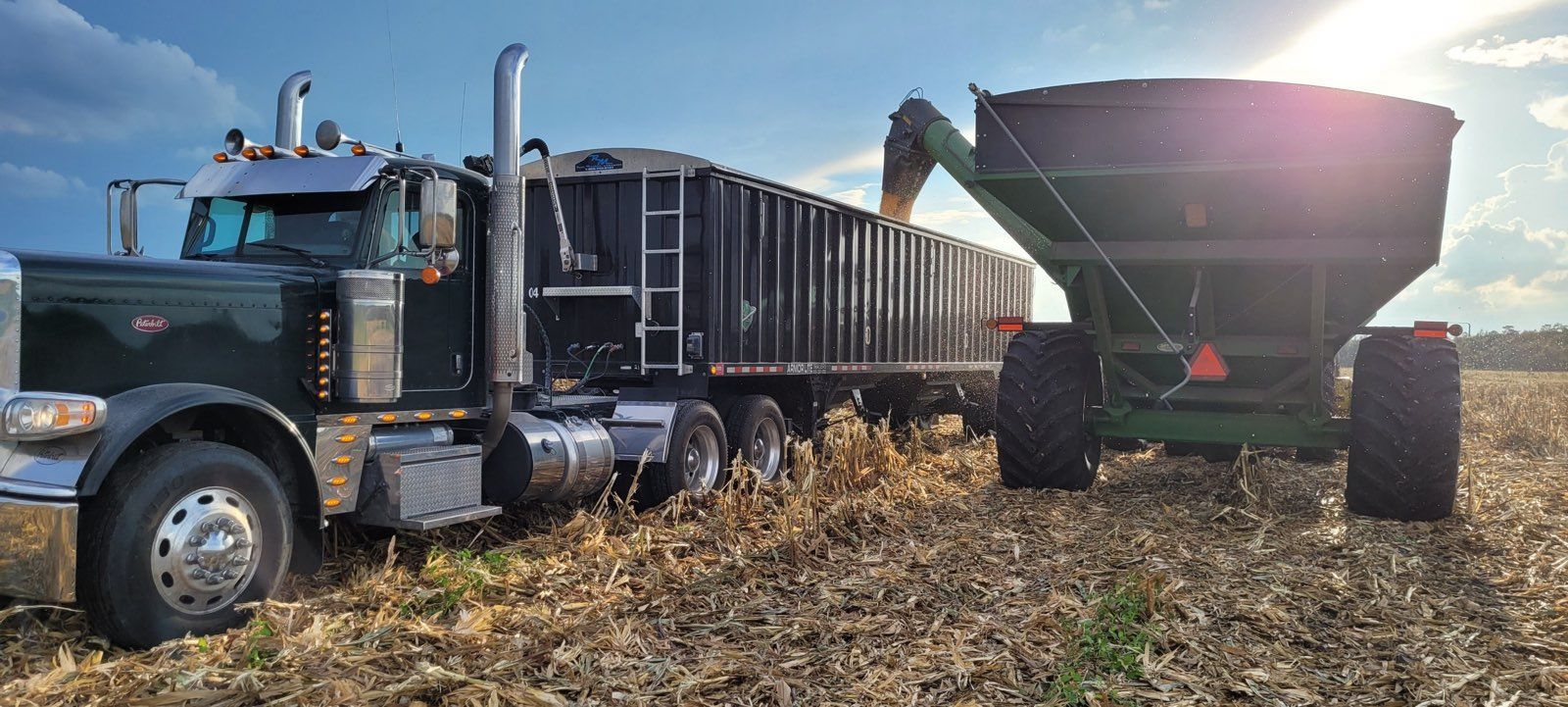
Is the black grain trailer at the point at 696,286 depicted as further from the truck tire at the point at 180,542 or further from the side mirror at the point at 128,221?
the truck tire at the point at 180,542

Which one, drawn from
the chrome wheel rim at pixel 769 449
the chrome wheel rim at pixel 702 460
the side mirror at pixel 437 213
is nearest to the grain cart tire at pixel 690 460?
the chrome wheel rim at pixel 702 460

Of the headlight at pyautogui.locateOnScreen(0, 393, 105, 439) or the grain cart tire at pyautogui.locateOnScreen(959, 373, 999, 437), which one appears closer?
the headlight at pyautogui.locateOnScreen(0, 393, 105, 439)

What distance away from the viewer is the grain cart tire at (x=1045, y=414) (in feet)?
29.7

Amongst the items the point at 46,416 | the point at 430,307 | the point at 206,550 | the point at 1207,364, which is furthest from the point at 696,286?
the point at 46,416

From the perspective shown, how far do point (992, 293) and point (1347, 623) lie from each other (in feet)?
36.9

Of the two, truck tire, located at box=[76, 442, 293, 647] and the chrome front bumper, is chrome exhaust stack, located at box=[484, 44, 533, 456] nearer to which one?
truck tire, located at box=[76, 442, 293, 647]

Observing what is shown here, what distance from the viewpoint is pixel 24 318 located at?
4.73m

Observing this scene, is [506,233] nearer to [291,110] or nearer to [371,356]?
[371,356]

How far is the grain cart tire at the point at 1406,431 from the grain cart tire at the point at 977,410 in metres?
6.79

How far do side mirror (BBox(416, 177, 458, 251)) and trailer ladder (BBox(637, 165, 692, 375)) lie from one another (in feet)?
9.96

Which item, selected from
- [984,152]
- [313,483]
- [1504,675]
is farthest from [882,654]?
[984,152]

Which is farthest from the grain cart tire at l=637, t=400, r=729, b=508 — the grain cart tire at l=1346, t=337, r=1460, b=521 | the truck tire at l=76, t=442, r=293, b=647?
the grain cart tire at l=1346, t=337, r=1460, b=521

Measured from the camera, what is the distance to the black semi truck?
465 cm

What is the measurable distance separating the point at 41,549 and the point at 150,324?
1.23 m
